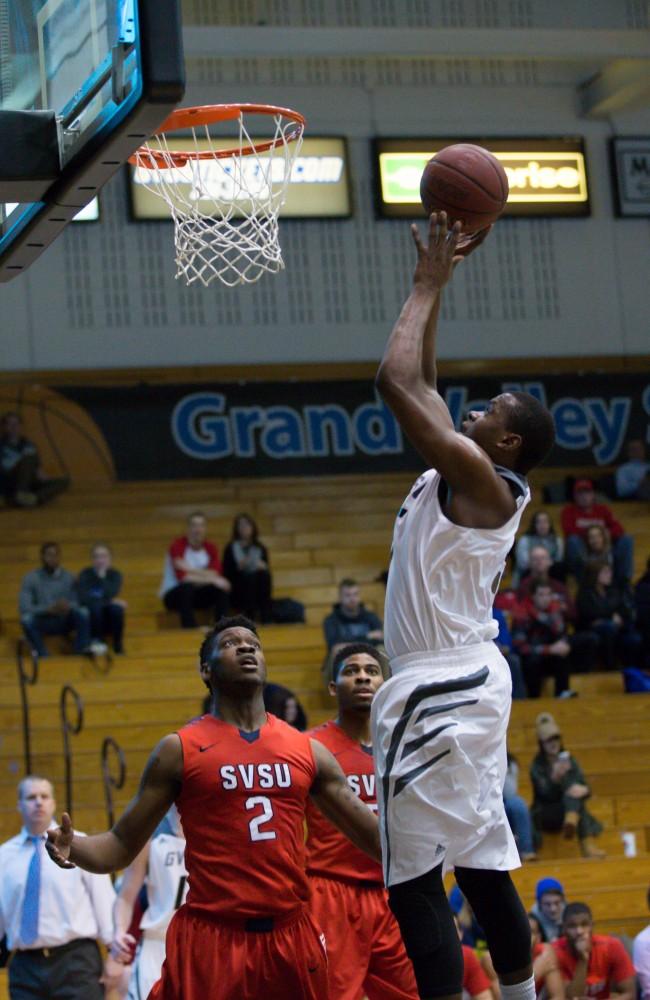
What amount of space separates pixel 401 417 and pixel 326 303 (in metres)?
13.7

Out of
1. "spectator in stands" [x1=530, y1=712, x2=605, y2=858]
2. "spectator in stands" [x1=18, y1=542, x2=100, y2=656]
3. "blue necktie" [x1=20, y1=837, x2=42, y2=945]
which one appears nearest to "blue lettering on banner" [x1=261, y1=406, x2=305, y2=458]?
"spectator in stands" [x1=18, y1=542, x2=100, y2=656]

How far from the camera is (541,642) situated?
14422mm

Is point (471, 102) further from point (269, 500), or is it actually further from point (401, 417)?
point (401, 417)

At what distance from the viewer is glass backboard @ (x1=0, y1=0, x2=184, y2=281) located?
14.5 feet

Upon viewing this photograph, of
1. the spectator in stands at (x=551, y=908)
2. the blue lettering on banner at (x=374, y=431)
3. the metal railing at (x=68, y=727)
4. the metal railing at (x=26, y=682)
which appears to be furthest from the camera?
the blue lettering on banner at (x=374, y=431)

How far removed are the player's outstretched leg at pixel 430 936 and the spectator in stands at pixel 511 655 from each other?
29.7 ft

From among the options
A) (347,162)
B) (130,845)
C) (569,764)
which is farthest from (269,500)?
(130,845)

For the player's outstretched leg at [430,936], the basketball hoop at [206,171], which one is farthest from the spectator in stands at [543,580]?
the player's outstretched leg at [430,936]

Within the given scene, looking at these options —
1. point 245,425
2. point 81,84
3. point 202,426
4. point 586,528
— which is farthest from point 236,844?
point 245,425

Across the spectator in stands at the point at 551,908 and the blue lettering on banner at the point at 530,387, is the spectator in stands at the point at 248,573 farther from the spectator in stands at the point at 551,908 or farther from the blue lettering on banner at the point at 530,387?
the spectator in stands at the point at 551,908

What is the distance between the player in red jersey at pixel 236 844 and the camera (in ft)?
17.2

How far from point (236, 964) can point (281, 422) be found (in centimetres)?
1296

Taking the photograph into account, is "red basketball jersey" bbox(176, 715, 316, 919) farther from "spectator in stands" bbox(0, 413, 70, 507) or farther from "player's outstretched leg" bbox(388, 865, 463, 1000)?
"spectator in stands" bbox(0, 413, 70, 507)

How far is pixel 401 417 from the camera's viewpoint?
177 inches
